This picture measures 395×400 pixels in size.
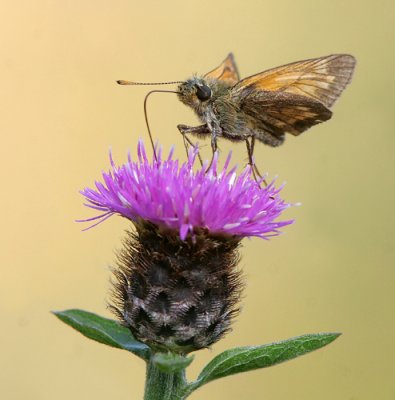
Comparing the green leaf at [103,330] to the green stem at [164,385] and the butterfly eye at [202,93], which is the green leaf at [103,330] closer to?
the green stem at [164,385]

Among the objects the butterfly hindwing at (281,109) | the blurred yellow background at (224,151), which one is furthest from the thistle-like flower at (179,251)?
the blurred yellow background at (224,151)

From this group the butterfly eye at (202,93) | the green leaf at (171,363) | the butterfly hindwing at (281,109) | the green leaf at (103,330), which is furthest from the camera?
the butterfly hindwing at (281,109)

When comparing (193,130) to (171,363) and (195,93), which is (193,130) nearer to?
(195,93)

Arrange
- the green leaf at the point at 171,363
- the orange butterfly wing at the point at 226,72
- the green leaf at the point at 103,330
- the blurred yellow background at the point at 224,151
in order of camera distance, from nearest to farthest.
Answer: the green leaf at the point at 171,363 < the green leaf at the point at 103,330 < the orange butterfly wing at the point at 226,72 < the blurred yellow background at the point at 224,151

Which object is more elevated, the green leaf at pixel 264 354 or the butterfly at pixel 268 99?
the butterfly at pixel 268 99

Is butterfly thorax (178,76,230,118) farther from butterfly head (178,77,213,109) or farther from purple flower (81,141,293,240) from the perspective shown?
purple flower (81,141,293,240)

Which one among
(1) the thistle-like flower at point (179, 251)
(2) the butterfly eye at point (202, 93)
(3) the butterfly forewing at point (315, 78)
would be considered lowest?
(1) the thistle-like flower at point (179, 251)

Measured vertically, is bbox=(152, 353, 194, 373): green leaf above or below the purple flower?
below

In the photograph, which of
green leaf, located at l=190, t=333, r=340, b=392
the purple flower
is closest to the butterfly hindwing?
the purple flower
